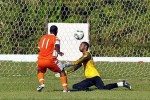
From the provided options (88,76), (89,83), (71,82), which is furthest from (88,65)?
(71,82)

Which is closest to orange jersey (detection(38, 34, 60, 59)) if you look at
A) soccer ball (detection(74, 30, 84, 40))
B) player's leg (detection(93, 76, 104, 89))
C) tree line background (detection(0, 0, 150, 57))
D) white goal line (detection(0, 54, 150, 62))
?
player's leg (detection(93, 76, 104, 89))

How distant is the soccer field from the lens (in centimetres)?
1229

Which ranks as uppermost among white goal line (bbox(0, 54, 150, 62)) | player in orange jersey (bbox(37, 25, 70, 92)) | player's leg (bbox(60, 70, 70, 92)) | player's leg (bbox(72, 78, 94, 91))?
player in orange jersey (bbox(37, 25, 70, 92))

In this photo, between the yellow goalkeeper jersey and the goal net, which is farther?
the goal net

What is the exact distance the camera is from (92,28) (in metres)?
21.1

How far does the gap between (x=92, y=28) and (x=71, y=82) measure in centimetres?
474

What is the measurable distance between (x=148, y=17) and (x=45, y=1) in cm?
320

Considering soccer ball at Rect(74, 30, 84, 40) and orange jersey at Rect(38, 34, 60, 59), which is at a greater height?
orange jersey at Rect(38, 34, 60, 59)

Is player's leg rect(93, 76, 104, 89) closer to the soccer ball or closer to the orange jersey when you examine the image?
the orange jersey

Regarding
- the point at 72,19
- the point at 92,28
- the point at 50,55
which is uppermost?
the point at 72,19

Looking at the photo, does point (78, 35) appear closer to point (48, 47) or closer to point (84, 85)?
point (84, 85)

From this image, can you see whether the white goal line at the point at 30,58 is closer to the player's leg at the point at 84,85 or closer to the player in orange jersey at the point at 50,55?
the player's leg at the point at 84,85

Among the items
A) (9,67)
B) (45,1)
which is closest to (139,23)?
(45,1)

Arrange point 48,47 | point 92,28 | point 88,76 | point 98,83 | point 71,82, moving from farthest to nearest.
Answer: point 92,28, point 71,82, point 88,76, point 98,83, point 48,47
